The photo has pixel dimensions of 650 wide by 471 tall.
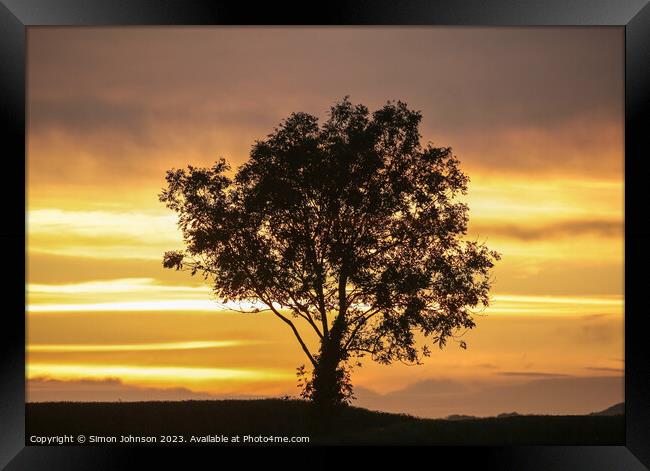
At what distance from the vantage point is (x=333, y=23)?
1562cm

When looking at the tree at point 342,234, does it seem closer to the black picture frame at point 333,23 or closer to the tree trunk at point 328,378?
the tree trunk at point 328,378

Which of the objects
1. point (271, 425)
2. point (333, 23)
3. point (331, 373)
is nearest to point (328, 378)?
point (331, 373)

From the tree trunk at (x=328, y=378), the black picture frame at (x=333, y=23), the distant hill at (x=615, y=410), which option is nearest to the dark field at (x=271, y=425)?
the distant hill at (x=615, y=410)

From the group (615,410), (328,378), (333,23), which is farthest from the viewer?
(328,378)

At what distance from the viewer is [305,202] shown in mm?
23250

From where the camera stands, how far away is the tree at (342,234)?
22.0m

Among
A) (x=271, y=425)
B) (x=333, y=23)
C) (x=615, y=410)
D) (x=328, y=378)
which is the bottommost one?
(x=271, y=425)

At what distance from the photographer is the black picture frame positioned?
15430 millimetres

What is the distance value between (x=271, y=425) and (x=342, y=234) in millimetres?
6386

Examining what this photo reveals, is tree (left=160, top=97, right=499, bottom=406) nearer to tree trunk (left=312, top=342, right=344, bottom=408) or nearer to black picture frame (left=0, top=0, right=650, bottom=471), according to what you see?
tree trunk (left=312, top=342, right=344, bottom=408)

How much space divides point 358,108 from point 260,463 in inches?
311

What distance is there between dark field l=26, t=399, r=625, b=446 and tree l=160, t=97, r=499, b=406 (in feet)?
10.3

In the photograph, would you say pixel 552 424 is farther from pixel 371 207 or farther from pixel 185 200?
pixel 185 200

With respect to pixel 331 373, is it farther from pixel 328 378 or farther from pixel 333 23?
pixel 333 23
